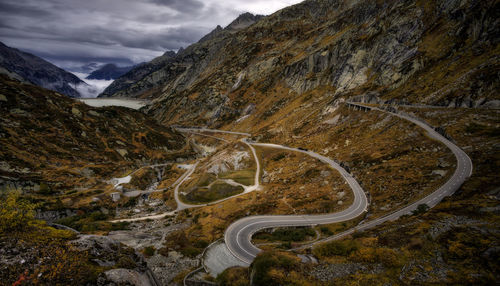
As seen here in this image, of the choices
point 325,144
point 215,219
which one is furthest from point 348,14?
point 215,219

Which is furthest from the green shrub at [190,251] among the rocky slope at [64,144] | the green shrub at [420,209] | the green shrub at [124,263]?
the rocky slope at [64,144]

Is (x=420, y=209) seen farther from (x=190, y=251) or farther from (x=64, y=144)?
(x=64, y=144)

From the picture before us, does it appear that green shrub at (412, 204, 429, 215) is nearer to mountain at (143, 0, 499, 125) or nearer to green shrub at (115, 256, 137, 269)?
green shrub at (115, 256, 137, 269)

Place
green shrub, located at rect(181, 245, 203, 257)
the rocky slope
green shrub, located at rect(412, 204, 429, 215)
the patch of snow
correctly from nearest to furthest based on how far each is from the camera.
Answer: green shrub, located at rect(412, 204, 429, 215) < green shrub, located at rect(181, 245, 203, 257) < the rocky slope < the patch of snow

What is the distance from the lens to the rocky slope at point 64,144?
53938 millimetres

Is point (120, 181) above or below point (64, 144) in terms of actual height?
below

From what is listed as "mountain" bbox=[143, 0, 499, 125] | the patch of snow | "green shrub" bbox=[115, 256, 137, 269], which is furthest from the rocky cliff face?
the patch of snow

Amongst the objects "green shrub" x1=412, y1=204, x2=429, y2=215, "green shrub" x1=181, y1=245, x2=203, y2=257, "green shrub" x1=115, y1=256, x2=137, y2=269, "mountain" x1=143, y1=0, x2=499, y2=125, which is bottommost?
"green shrub" x1=181, y1=245, x2=203, y2=257

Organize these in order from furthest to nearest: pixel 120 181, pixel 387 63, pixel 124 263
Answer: pixel 387 63 < pixel 120 181 < pixel 124 263

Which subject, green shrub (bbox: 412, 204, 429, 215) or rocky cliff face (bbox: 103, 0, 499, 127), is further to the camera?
rocky cliff face (bbox: 103, 0, 499, 127)

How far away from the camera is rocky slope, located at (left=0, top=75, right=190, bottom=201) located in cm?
5394

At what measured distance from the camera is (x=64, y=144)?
236 ft

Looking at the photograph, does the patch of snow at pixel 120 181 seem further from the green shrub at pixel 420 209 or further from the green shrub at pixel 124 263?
the green shrub at pixel 420 209

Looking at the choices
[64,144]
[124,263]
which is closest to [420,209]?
[124,263]
